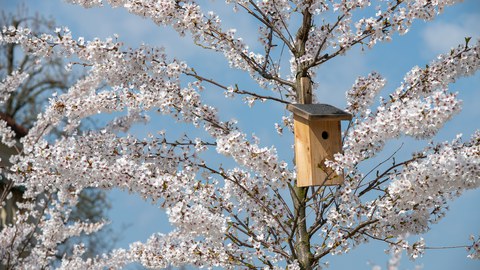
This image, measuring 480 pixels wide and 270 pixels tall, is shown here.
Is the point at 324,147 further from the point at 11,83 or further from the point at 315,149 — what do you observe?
the point at 11,83

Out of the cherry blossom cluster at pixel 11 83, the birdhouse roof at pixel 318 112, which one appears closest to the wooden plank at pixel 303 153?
the birdhouse roof at pixel 318 112

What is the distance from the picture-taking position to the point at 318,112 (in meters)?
4.02

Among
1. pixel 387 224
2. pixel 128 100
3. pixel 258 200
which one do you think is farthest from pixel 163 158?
pixel 387 224

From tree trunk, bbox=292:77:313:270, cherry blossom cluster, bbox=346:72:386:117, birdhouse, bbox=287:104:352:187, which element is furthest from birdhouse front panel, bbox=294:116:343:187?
cherry blossom cluster, bbox=346:72:386:117

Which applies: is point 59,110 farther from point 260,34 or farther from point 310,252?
point 310,252

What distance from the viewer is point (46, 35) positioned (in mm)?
4566

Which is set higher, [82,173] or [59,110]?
[59,110]

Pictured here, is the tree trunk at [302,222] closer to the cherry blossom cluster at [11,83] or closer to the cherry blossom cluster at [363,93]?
the cherry blossom cluster at [363,93]

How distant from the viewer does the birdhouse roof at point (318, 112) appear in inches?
157

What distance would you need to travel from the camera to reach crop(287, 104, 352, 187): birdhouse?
4.04 metres

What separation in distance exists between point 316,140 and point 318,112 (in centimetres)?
21

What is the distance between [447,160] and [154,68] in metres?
2.13

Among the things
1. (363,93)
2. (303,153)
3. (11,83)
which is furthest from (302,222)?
(11,83)

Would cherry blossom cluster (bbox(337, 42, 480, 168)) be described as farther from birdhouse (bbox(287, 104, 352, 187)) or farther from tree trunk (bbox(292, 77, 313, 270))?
tree trunk (bbox(292, 77, 313, 270))
